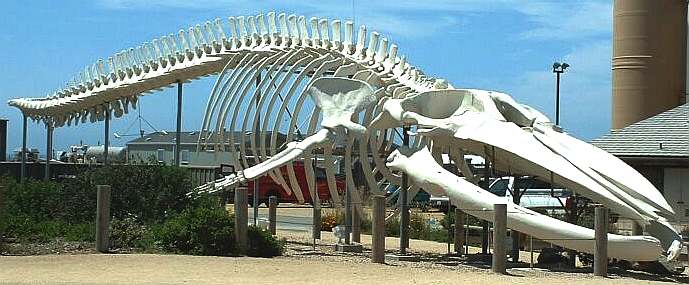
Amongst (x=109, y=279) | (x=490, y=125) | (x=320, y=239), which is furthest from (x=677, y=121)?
(x=109, y=279)

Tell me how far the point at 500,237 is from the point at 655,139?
42.4 ft

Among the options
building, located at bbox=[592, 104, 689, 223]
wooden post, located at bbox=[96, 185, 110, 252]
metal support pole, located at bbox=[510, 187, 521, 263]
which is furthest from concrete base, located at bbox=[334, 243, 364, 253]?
building, located at bbox=[592, 104, 689, 223]

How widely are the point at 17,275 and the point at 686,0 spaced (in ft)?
94.3

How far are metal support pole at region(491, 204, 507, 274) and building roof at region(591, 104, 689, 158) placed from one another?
37.2 ft

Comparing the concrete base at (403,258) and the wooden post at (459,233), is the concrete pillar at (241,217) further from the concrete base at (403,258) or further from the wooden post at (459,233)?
the wooden post at (459,233)

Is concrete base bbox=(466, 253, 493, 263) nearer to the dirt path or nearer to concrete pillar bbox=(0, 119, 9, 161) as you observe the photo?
the dirt path

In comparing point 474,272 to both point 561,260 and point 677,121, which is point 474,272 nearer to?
point 561,260

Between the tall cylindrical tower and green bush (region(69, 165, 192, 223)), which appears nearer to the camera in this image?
green bush (region(69, 165, 192, 223))

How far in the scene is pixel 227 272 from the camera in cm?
1370

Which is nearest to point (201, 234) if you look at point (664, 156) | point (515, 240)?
point (515, 240)

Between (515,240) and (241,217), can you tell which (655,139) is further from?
(241,217)

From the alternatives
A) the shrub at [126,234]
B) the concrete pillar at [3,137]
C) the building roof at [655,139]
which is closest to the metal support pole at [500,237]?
the shrub at [126,234]

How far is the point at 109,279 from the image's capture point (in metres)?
12.7

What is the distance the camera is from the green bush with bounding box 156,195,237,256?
16234 millimetres
